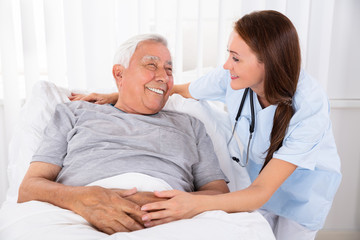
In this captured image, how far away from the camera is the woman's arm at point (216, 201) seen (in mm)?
1104

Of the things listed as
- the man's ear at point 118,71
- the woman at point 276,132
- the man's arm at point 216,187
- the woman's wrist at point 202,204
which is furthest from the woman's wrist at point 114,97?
the woman's wrist at point 202,204

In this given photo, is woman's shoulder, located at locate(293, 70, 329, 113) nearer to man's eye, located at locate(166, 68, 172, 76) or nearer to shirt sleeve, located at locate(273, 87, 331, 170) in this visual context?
shirt sleeve, located at locate(273, 87, 331, 170)

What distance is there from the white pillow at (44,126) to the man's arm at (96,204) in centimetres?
33

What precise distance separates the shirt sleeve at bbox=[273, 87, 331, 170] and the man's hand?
0.54 meters

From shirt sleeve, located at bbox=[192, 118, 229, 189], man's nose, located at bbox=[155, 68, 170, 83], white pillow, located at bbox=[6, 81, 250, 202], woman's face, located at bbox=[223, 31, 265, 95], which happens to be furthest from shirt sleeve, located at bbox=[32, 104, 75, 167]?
woman's face, located at bbox=[223, 31, 265, 95]

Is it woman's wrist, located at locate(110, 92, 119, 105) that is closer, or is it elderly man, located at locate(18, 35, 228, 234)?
elderly man, located at locate(18, 35, 228, 234)

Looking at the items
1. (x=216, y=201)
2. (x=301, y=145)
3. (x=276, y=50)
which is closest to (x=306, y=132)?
(x=301, y=145)

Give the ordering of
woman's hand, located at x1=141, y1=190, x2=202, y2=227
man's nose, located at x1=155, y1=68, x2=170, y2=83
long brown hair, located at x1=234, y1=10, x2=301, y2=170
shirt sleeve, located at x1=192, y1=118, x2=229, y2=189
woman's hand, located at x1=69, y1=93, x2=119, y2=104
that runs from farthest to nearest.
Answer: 1. woman's hand, located at x1=69, y1=93, x2=119, y2=104
2. man's nose, located at x1=155, y1=68, x2=170, y2=83
3. shirt sleeve, located at x1=192, y1=118, x2=229, y2=189
4. long brown hair, located at x1=234, y1=10, x2=301, y2=170
5. woman's hand, located at x1=141, y1=190, x2=202, y2=227

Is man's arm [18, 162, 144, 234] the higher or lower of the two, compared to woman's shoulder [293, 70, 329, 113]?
lower

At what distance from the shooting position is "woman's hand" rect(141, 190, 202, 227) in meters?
1.10

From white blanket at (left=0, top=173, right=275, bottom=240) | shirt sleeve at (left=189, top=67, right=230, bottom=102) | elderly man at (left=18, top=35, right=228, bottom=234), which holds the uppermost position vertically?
shirt sleeve at (left=189, top=67, right=230, bottom=102)

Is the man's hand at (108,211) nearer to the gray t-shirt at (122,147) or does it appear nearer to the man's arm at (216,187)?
the gray t-shirt at (122,147)

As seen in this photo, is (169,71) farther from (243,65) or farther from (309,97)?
(309,97)

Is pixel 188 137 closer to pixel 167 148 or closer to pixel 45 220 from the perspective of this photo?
pixel 167 148
